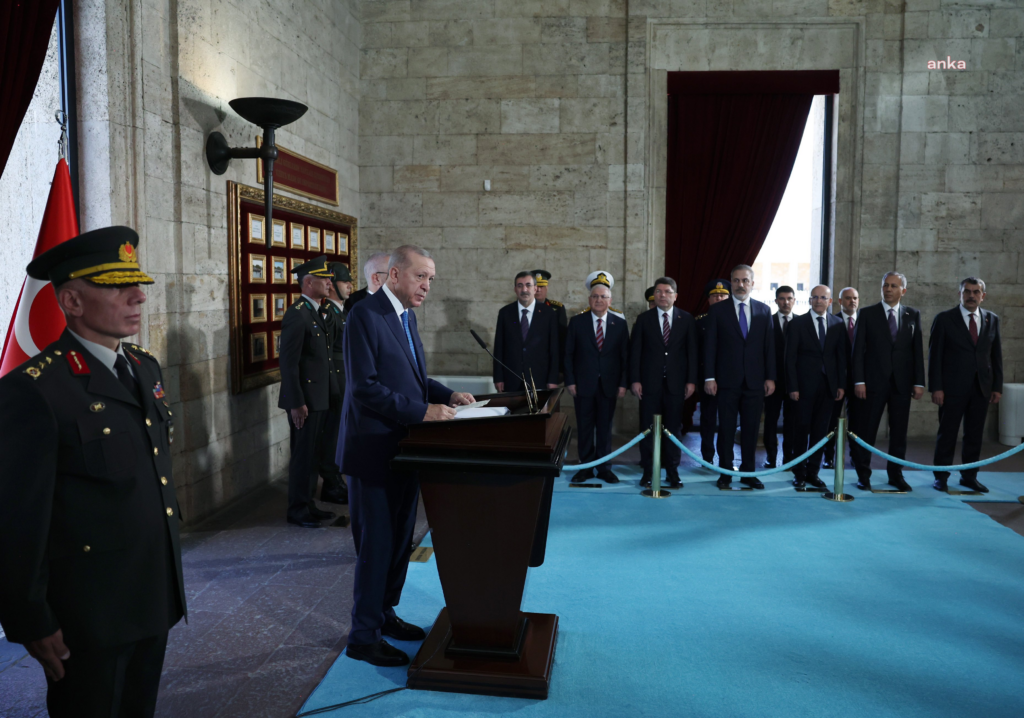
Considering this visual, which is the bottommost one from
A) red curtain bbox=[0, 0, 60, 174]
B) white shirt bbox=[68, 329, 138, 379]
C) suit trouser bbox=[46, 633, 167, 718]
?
suit trouser bbox=[46, 633, 167, 718]

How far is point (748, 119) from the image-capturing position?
817 centimetres

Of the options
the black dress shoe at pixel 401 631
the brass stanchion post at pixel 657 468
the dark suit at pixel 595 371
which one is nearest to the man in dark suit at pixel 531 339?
the dark suit at pixel 595 371

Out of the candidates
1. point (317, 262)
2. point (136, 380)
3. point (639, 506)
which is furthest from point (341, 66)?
point (136, 380)

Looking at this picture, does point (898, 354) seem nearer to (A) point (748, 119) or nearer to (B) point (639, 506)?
(B) point (639, 506)

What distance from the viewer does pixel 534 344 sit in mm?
6535

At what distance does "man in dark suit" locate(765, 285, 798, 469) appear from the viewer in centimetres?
619

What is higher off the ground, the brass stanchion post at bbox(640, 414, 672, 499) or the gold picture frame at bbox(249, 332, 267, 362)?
the gold picture frame at bbox(249, 332, 267, 362)

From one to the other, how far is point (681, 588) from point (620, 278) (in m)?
4.81

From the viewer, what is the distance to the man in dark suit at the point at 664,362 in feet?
19.8

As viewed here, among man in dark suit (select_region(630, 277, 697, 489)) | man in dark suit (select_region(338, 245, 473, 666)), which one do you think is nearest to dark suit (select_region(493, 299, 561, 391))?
man in dark suit (select_region(630, 277, 697, 489))

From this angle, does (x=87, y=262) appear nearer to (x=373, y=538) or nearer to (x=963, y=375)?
(x=373, y=538)

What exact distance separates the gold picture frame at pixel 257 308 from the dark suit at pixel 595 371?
8.20 ft

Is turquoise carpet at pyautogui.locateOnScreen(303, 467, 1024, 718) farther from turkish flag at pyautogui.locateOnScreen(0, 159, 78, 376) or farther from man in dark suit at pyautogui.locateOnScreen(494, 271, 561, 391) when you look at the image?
turkish flag at pyautogui.locateOnScreen(0, 159, 78, 376)

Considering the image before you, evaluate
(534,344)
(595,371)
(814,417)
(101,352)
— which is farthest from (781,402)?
(101,352)
